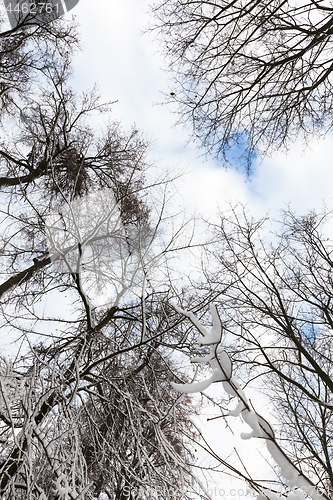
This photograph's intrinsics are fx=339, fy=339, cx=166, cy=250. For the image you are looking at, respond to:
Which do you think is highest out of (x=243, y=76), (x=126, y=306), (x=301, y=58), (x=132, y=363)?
(x=301, y=58)

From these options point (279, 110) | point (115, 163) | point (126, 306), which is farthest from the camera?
point (115, 163)

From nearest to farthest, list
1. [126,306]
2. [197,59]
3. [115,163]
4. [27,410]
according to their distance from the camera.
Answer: [27,410] < [197,59] < [126,306] < [115,163]

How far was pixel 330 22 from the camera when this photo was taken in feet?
10.9

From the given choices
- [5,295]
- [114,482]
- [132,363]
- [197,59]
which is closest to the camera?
[114,482]

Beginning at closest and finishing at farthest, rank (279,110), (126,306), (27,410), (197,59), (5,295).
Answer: (27,410) < (197,59) < (279,110) < (5,295) < (126,306)

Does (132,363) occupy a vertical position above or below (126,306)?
below

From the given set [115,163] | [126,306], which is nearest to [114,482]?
[126,306]

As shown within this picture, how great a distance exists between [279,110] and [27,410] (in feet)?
13.9

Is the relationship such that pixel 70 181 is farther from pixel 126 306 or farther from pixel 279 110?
pixel 279 110

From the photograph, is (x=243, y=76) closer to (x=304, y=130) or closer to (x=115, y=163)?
(x=304, y=130)

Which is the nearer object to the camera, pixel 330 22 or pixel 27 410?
pixel 27 410

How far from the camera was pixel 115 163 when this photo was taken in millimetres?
6949

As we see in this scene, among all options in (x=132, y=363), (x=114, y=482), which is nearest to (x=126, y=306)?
(x=132, y=363)

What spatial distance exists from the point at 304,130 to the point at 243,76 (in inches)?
43.1
